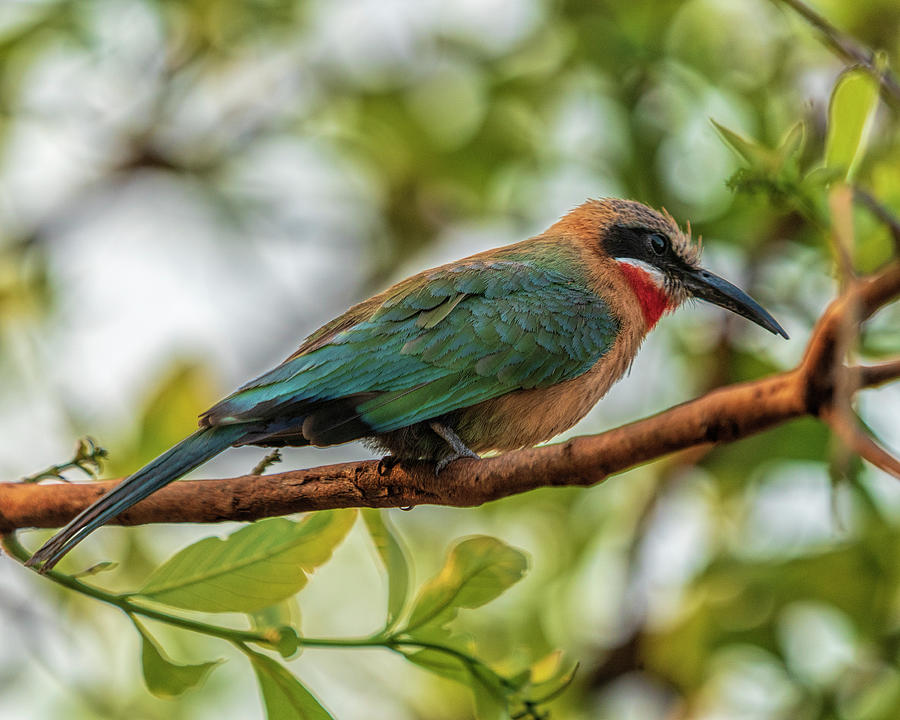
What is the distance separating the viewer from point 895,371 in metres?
1.65

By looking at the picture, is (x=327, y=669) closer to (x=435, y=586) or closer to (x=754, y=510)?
(x=754, y=510)

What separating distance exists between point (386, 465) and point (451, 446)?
1.39ft

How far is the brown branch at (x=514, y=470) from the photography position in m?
1.69

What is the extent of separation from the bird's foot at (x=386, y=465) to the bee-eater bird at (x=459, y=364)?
0.10ft

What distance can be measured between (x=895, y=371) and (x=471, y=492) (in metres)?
1.14

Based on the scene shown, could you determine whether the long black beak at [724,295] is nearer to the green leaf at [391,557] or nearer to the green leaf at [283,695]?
A: the green leaf at [391,557]

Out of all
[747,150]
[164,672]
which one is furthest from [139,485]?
[747,150]

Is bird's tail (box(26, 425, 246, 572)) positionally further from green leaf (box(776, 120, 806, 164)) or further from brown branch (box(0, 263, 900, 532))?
green leaf (box(776, 120, 806, 164))

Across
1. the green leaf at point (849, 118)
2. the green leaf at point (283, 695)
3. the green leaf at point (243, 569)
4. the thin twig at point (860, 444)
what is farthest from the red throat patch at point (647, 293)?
the thin twig at point (860, 444)

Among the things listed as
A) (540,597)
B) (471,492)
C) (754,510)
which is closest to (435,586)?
(471,492)

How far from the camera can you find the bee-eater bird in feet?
10.3

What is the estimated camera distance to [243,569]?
8.93 ft

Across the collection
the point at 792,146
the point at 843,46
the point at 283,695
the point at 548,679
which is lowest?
the point at 548,679

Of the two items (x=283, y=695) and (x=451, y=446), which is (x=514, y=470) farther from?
(x=451, y=446)
